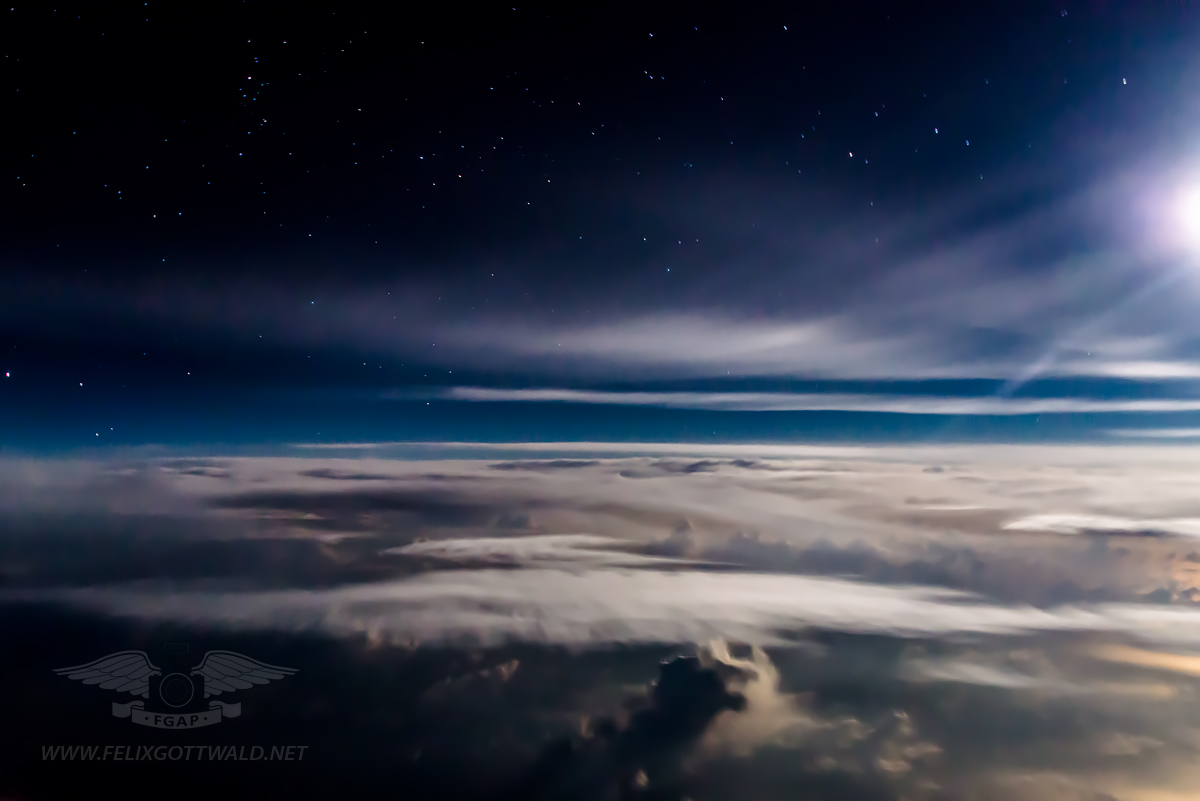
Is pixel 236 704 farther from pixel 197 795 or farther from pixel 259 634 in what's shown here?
pixel 259 634

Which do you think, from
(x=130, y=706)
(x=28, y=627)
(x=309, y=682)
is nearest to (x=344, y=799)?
(x=309, y=682)

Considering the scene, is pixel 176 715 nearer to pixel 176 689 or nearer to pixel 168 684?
pixel 176 689

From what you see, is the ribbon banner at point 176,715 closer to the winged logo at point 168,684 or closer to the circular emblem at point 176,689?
the winged logo at point 168,684

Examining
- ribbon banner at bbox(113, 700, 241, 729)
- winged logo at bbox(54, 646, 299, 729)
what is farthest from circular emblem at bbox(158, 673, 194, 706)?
ribbon banner at bbox(113, 700, 241, 729)

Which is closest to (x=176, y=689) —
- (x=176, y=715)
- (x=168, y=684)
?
(x=168, y=684)

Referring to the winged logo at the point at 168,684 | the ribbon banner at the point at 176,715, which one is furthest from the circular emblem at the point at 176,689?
the ribbon banner at the point at 176,715

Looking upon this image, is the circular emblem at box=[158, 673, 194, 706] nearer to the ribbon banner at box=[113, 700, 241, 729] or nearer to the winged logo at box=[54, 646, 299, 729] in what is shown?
the winged logo at box=[54, 646, 299, 729]

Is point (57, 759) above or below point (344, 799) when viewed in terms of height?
above
